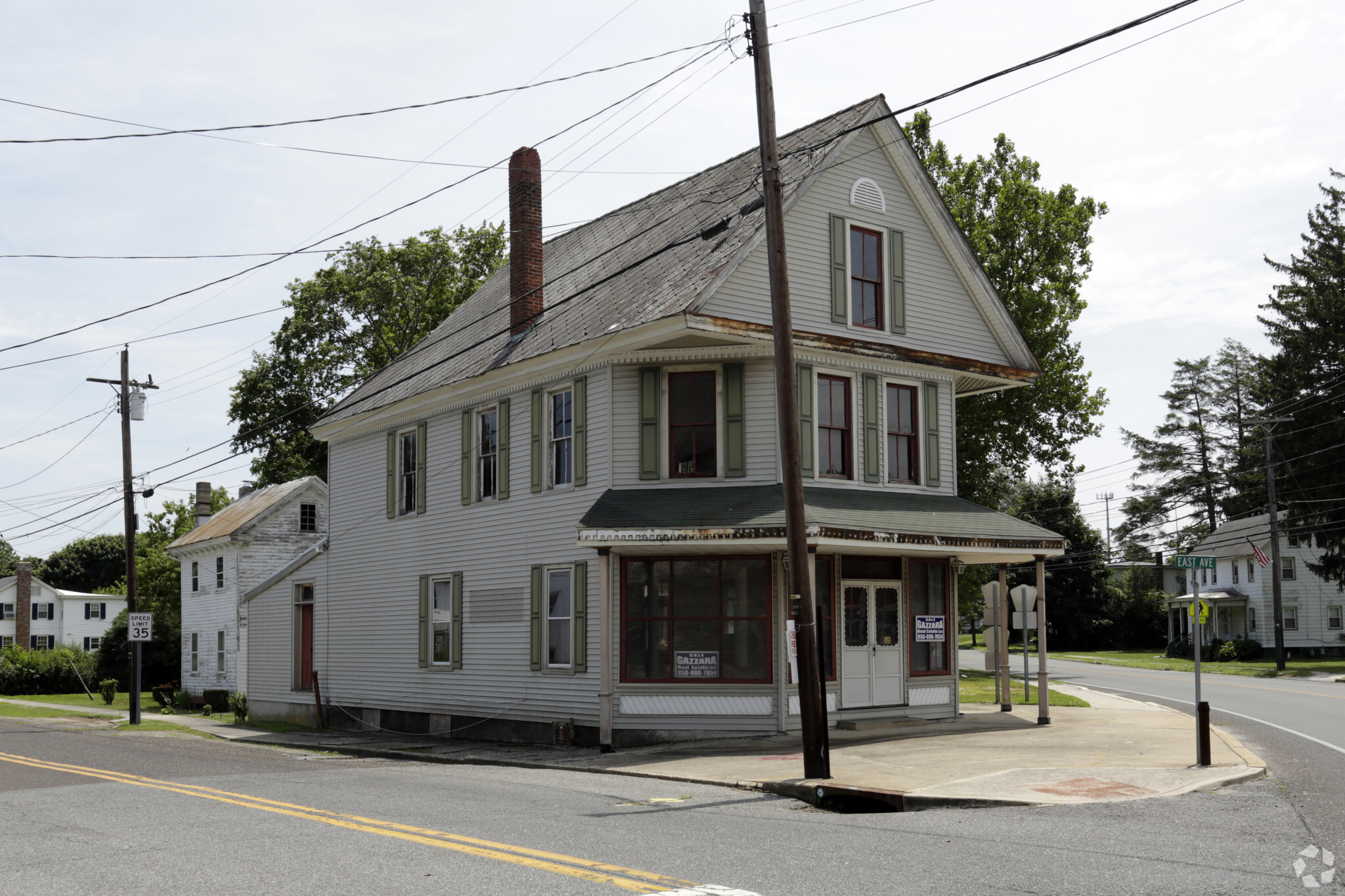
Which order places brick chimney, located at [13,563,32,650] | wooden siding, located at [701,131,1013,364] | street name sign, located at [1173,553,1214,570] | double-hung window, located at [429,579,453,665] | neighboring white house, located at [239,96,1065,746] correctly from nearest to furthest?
street name sign, located at [1173,553,1214,570], neighboring white house, located at [239,96,1065,746], wooden siding, located at [701,131,1013,364], double-hung window, located at [429,579,453,665], brick chimney, located at [13,563,32,650]

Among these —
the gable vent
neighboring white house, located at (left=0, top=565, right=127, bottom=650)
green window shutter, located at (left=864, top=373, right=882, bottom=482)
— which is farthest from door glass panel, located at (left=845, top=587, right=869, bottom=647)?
neighboring white house, located at (left=0, top=565, right=127, bottom=650)

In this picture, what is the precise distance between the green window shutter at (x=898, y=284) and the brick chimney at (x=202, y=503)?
1560 inches

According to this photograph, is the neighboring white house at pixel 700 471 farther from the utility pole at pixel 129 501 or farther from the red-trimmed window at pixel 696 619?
the utility pole at pixel 129 501

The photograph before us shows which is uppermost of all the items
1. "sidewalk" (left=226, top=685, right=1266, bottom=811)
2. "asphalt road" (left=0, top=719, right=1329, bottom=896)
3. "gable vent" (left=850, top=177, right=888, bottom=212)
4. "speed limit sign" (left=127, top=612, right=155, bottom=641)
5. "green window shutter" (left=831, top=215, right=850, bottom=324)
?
"gable vent" (left=850, top=177, right=888, bottom=212)

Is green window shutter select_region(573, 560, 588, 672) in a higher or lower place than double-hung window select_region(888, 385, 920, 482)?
lower

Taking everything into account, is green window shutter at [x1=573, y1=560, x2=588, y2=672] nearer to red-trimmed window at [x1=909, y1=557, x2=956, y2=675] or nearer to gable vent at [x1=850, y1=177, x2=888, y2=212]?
red-trimmed window at [x1=909, y1=557, x2=956, y2=675]

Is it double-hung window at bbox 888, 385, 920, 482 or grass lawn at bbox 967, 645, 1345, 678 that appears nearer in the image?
double-hung window at bbox 888, 385, 920, 482

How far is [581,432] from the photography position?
2019cm

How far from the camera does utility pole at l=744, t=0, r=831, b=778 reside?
13.6 meters

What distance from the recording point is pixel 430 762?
63.1ft

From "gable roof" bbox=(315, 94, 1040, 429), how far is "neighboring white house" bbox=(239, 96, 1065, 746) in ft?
0.28

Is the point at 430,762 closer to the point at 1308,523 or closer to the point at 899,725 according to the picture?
the point at 899,725

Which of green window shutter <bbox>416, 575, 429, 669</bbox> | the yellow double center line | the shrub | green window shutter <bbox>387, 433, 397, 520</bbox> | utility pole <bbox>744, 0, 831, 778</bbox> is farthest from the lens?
the shrub

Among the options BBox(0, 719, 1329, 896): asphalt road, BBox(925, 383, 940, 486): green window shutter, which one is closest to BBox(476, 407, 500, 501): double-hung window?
BBox(925, 383, 940, 486): green window shutter
